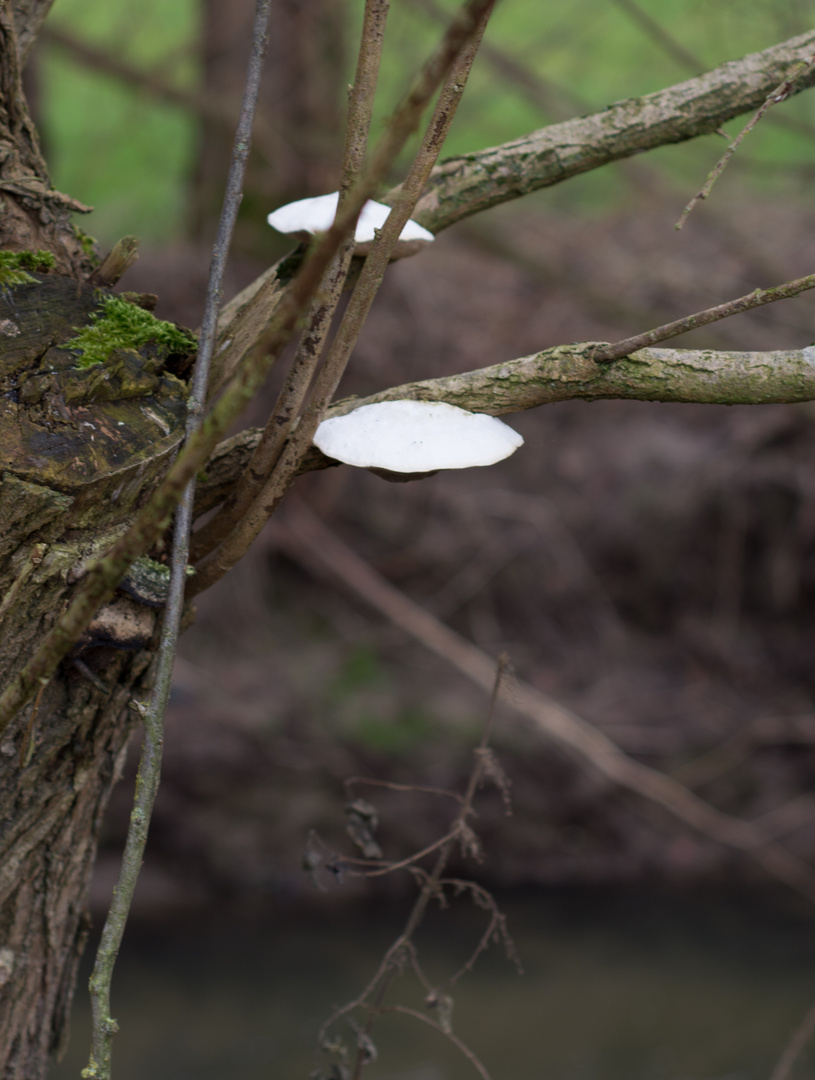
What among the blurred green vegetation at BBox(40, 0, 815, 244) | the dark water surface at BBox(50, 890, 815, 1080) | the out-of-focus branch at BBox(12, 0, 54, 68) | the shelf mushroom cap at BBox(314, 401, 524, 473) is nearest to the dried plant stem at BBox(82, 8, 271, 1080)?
the shelf mushroom cap at BBox(314, 401, 524, 473)

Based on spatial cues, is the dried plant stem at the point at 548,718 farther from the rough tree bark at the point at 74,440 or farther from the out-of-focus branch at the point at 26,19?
the out-of-focus branch at the point at 26,19

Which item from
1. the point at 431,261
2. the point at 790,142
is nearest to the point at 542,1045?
the point at 431,261

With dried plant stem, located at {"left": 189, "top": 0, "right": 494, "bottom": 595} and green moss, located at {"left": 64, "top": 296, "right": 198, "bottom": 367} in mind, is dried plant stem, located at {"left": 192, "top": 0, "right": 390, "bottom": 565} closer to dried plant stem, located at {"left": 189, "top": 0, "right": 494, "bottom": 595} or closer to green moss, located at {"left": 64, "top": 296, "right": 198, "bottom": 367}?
dried plant stem, located at {"left": 189, "top": 0, "right": 494, "bottom": 595}

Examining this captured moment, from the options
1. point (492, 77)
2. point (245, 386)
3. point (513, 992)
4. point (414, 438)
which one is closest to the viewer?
point (245, 386)

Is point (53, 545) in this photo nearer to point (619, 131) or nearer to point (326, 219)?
point (326, 219)

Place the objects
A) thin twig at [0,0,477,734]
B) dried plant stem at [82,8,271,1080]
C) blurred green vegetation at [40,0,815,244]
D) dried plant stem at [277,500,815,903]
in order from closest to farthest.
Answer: thin twig at [0,0,477,734]
dried plant stem at [82,8,271,1080]
dried plant stem at [277,500,815,903]
blurred green vegetation at [40,0,815,244]

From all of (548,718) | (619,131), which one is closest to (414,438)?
(619,131)

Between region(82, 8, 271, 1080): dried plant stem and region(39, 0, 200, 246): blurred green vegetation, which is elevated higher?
region(39, 0, 200, 246): blurred green vegetation
